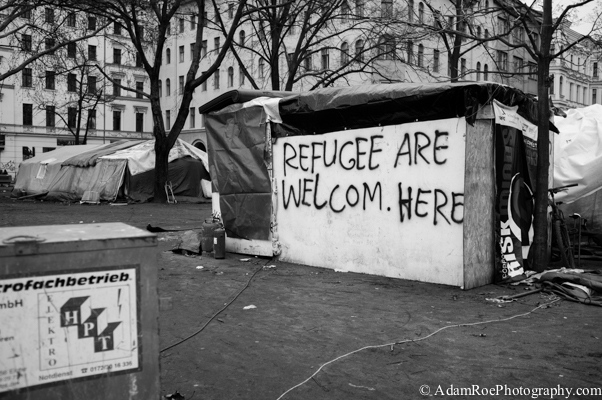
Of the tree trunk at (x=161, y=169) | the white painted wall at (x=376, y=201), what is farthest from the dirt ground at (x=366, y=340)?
the tree trunk at (x=161, y=169)

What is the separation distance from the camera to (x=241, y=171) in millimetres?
10078

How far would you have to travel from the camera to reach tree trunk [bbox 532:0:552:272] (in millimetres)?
8227

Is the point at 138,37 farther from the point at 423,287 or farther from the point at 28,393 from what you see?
the point at 28,393

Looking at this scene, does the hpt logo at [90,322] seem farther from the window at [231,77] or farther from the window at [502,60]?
the window at [231,77]

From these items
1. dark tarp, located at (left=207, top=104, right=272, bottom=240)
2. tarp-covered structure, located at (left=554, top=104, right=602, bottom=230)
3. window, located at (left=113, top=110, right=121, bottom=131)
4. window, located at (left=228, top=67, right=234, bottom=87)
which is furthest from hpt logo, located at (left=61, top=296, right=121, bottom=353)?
window, located at (left=113, top=110, right=121, bottom=131)

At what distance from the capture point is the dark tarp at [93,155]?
27.9m

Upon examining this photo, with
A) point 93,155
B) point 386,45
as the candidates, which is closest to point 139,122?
point 93,155

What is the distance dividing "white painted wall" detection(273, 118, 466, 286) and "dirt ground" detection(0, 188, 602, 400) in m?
0.42

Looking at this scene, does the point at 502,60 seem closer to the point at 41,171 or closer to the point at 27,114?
the point at 41,171

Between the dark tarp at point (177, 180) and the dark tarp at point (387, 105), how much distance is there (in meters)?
18.5

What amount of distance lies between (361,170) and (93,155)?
74.7ft

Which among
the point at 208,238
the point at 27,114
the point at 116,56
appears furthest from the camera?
the point at 116,56

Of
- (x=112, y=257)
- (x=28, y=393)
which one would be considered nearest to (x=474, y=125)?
(x=112, y=257)

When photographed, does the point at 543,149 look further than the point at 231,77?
No
